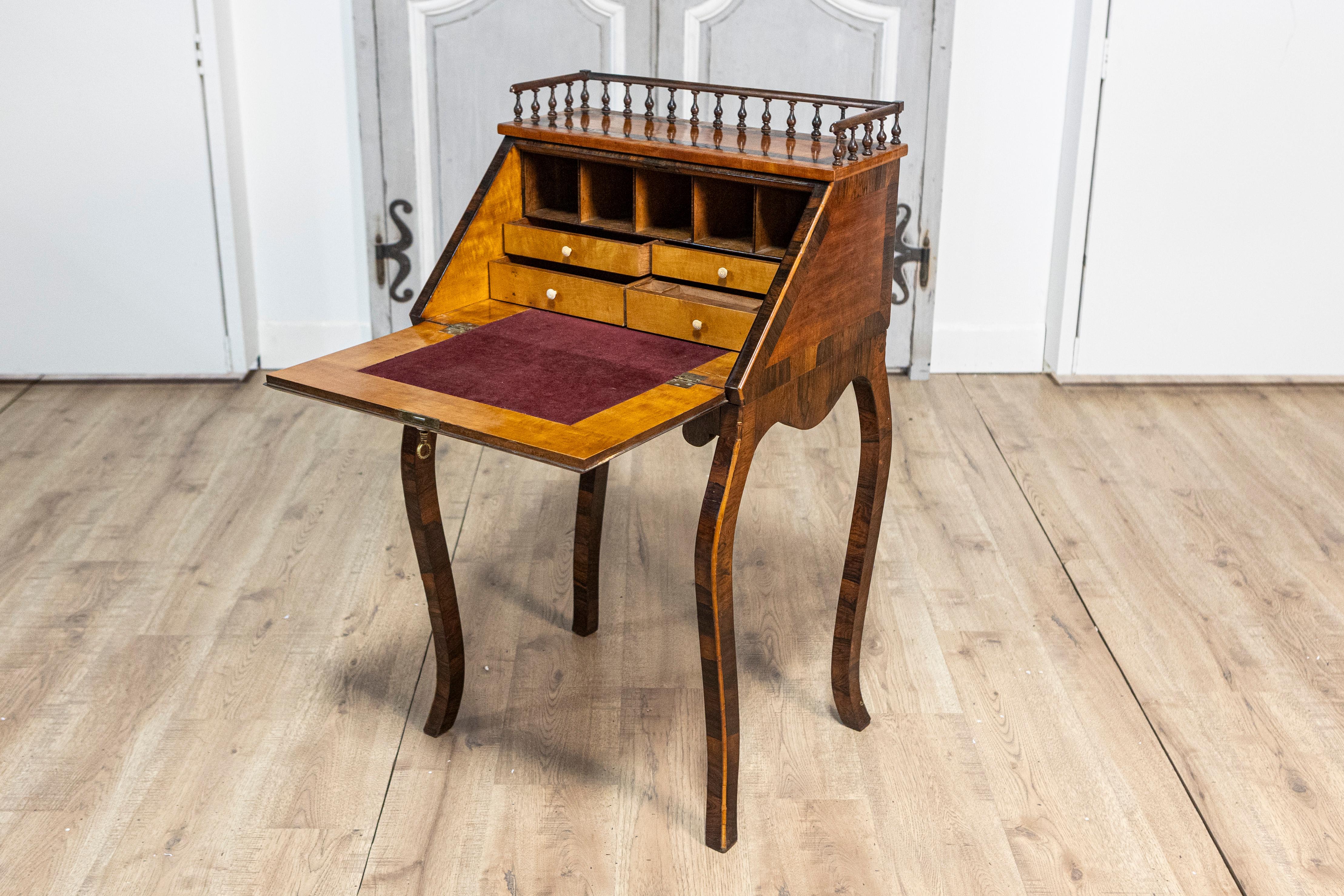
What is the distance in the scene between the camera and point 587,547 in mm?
2850

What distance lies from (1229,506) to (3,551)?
3.33 m

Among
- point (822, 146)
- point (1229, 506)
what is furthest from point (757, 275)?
point (1229, 506)

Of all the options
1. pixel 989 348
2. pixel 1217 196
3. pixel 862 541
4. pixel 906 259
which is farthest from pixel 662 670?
pixel 1217 196

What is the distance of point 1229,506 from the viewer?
3.55 meters

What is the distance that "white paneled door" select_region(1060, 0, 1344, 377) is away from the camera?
412cm

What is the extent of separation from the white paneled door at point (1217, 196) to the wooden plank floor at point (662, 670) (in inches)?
18.9

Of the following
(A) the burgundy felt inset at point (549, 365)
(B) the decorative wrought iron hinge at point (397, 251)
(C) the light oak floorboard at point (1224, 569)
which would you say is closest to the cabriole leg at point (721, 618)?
(A) the burgundy felt inset at point (549, 365)

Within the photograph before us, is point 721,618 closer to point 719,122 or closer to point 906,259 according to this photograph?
point 719,122

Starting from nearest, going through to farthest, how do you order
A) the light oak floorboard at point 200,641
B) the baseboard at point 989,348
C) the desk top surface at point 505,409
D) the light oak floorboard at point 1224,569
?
the desk top surface at point 505,409
the light oak floorboard at point 200,641
the light oak floorboard at point 1224,569
the baseboard at point 989,348

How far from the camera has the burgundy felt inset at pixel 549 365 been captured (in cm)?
197

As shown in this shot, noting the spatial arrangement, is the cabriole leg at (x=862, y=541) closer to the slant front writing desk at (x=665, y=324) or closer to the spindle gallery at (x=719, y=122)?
the slant front writing desk at (x=665, y=324)

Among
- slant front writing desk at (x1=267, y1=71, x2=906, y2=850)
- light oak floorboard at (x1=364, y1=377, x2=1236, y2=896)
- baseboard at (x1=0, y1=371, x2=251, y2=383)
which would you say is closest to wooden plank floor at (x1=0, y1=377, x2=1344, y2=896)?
light oak floorboard at (x1=364, y1=377, x2=1236, y2=896)

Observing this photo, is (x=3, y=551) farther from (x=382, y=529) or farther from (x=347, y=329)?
(x=347, y=329)

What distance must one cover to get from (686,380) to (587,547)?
0.90m
